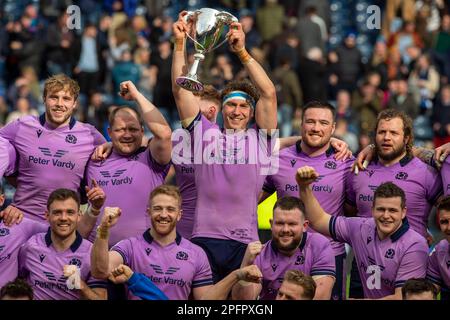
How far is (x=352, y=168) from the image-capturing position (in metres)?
10.6

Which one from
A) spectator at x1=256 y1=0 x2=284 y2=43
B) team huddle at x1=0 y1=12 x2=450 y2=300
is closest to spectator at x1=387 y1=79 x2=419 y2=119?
spectator at x1=256 y1=0 x2=284 y2=43

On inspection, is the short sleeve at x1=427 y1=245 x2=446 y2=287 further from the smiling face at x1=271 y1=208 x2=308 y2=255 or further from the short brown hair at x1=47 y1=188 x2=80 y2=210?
the short brown hair at x1=47 y1=188 x2=80 y2=210

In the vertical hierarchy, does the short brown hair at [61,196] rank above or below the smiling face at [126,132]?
below

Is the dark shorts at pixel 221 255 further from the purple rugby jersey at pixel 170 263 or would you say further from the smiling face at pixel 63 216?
the smiling face at pixel 63 216

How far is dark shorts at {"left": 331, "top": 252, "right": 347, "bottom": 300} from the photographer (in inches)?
409

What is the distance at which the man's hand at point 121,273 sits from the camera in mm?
9469

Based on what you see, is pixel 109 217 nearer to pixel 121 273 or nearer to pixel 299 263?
pixel 121 273

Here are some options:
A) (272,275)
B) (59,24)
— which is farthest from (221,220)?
(59,24)

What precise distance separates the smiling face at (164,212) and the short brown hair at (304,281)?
103cm

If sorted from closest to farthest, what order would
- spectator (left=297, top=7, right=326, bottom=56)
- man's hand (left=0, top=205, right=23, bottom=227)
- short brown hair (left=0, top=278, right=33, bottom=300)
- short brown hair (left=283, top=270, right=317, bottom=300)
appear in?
short brown hair (left=0, top=278, right=33, bottom=300) < short brown hair (left=283, top=270, right=317, bottom=300) < man's hand (left=0, top=205, right=23, bottom=227) < spectator (left=297, top=7, right=326, bottom=56)

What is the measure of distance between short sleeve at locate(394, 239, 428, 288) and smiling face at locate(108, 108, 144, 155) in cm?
245

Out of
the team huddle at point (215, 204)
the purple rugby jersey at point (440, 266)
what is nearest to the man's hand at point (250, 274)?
the team huddle at point (215, 204)

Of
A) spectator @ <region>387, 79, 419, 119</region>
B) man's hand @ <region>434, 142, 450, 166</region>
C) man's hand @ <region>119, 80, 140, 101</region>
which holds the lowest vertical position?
man's hand @ <region>434, 142, 450, 166</region>

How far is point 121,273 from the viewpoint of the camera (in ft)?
31.1
